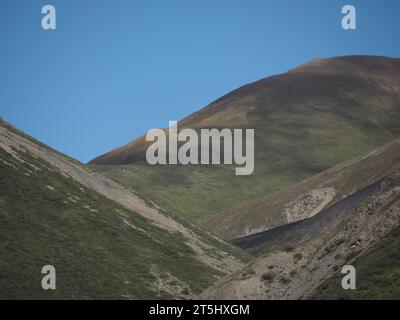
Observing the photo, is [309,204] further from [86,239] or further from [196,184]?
[86,239]

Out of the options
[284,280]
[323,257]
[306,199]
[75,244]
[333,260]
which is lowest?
[284,280]

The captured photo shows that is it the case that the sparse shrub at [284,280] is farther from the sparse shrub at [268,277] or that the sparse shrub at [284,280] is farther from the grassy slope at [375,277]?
the grassy slope at [375,277]

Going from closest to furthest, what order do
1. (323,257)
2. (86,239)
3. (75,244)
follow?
(323,257) < (75,244) < (86,239)

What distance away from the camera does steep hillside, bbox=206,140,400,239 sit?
4250 inches

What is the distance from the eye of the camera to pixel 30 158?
75.8m

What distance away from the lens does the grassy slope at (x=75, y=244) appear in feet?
173

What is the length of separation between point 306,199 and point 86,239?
58.6 m

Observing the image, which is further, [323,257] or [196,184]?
[196,184]

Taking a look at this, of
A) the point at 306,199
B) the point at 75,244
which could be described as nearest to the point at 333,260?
the point at 75,244

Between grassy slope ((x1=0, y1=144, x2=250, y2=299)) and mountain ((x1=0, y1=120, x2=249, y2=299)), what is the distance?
3.0 inches

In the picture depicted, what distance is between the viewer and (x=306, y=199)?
115m

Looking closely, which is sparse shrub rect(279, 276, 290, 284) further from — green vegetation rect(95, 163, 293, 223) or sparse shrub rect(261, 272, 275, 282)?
green vegetation rect(95, 163, 293, 223)
